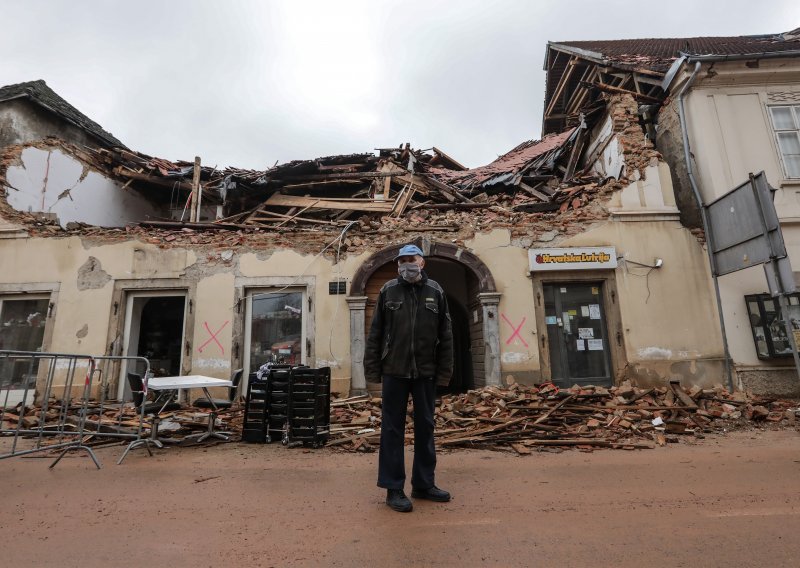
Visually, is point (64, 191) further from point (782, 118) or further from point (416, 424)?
point (782, 118)

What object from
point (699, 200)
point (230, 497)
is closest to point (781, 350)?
point (699, 200)

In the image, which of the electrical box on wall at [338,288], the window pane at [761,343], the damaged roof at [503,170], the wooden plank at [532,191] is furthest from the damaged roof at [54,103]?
the window pane at [761,343]

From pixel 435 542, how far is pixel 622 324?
22.9 feet

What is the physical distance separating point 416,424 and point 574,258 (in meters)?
6.30

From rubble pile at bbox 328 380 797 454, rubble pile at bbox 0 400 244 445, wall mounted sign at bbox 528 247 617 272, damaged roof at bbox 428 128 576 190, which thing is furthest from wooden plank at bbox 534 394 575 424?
damaged roof at bbox 428 128 576 190

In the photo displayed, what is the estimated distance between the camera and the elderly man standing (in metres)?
3.26

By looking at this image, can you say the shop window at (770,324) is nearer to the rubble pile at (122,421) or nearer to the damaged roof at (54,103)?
the rubble pile at (122,421)

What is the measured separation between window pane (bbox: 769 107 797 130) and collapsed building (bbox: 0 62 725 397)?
235cm

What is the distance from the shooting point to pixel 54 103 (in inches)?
417

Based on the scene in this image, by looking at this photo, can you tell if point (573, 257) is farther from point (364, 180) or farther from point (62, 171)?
point (62, 171)

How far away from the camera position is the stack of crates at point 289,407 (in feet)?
17.6

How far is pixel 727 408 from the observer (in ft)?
21.7

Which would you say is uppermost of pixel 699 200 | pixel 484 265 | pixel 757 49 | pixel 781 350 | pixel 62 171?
pixel 757 49

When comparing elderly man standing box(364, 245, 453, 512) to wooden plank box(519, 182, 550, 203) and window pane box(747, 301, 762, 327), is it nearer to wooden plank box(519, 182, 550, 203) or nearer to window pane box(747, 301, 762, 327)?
window pane box(747, 301, 762, 327)
